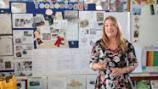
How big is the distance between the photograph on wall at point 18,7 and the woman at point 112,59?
918mm

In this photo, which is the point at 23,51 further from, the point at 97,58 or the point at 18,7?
the point at 97,58

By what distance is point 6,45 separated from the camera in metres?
2.81

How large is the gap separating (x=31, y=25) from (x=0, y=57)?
44cm

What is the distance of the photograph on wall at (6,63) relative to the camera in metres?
2.83

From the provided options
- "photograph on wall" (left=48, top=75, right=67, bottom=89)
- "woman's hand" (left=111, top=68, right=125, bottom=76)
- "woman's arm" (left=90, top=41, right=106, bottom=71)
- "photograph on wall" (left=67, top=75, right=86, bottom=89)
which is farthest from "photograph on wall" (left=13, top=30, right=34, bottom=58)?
"woman's hand" (left=111, top=68, right=125, bottom=76)

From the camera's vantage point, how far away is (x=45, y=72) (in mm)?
2887

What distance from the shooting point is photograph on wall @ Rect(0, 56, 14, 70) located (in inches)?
111

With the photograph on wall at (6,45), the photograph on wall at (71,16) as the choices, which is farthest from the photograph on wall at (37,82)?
the photograph on wall at (71,16)

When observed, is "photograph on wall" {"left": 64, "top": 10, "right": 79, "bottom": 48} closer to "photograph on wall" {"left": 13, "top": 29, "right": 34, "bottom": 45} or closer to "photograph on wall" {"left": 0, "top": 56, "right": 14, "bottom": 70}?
"photograph on wall" {"left": 13, "top": 29, "right": 34, "bottom": 45}

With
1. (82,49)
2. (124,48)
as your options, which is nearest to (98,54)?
(124,48)

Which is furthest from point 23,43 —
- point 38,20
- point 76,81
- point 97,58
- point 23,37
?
point 97,58

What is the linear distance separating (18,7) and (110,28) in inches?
40.2

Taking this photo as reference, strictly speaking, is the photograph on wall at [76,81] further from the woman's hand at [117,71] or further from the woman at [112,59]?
the woman's hand at [117,71]

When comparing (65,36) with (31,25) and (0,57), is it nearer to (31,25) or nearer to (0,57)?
(31,25)
